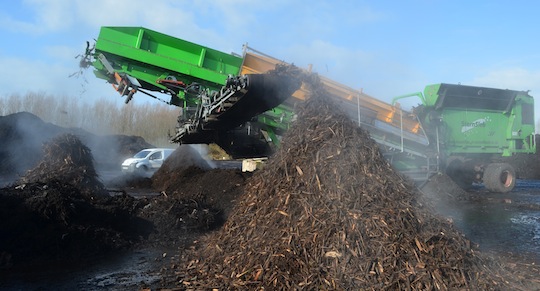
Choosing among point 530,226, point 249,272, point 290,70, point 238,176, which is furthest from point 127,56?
point 530,226

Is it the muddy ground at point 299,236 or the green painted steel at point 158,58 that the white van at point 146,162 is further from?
the muddy ground at point 299,236

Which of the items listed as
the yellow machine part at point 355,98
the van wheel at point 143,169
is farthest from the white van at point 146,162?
the yellow machine part at point 355,98

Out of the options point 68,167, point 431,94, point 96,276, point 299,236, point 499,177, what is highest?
point 431,94

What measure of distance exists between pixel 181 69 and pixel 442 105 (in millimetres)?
7525

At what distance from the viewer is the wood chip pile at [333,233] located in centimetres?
396

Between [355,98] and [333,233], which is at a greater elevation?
[355,98]

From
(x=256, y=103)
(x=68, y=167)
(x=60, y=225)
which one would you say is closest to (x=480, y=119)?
(x=256, y=103)

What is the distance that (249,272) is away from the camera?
4.24 meters

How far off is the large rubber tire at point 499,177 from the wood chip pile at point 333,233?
1070 cm

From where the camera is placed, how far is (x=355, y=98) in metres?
10.3

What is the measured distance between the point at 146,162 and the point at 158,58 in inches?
538

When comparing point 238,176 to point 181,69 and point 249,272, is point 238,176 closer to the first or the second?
point 181,69

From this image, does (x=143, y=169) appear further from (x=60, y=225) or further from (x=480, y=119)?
(x=60, y=225)

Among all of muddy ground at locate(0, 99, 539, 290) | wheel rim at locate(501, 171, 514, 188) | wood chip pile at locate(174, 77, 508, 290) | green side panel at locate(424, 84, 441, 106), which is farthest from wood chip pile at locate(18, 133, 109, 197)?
wheel rim at locate(501, 171, 514, 188)
